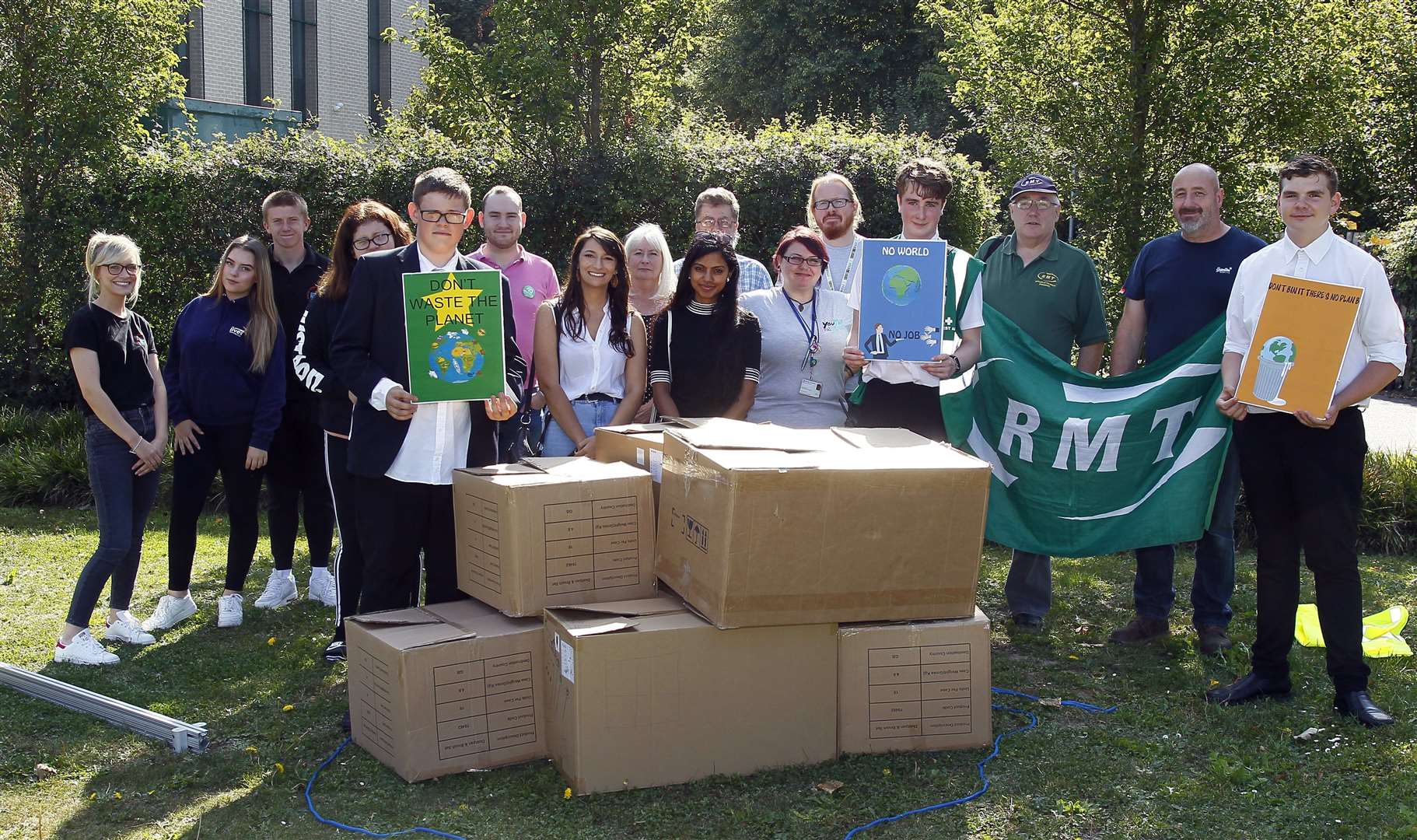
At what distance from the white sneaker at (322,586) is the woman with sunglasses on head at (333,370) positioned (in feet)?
3.00

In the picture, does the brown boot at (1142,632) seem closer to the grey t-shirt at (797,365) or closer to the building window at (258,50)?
the grey t-shirt at (797,365)

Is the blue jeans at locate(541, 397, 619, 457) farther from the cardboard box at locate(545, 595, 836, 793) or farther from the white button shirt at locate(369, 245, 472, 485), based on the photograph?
the cardboard box at locate(545, 595, 836, 793)

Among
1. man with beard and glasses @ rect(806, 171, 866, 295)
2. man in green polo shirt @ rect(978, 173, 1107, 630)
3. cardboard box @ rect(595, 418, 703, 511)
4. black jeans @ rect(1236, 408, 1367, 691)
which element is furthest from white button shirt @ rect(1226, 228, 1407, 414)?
cardboard box @ rect(595, 418, 703, 511)

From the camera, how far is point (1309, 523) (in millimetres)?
4527

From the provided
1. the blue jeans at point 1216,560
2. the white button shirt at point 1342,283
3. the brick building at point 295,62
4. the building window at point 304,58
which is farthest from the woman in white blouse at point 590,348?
the building window at point 304,58

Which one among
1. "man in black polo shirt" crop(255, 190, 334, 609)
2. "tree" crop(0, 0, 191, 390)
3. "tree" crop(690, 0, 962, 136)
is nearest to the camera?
"man in black polo shirt" crop(255, 190, 334, 609)

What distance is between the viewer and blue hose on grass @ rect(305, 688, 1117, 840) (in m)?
3.68

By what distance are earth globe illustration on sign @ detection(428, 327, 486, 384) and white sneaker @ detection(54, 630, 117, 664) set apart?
232 cm

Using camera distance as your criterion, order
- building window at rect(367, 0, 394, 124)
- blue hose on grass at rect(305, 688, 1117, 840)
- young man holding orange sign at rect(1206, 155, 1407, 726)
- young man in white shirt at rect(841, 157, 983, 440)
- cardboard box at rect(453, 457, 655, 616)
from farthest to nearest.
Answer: building window at rect(367, 0, 394, 124)
young man in white shirt at rect(841, 157, 983, 440)
young man holding orange sign at rect(1206, 155, 1407, 726)
cardboard box at rect(453, 457, 655, 616)
blue hose on grass at rect(305, 688, 1117, 840)

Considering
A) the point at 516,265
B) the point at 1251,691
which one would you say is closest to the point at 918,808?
the point at 1251,691

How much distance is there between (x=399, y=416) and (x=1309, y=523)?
11.1ft

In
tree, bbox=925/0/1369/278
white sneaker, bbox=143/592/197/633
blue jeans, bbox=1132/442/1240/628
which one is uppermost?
tree, bbox=925/0/1369/278

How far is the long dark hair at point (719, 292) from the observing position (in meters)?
5.20

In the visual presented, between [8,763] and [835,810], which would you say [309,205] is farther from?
[835,810]
